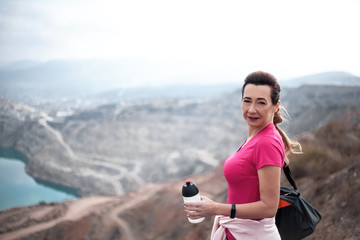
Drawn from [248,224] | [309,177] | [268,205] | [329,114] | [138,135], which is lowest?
[138,135]

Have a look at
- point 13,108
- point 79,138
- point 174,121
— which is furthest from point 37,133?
point 174,121

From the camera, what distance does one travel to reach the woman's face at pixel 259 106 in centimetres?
148

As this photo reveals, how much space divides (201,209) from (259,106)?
29.8 inches

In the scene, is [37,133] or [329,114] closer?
[329,114]

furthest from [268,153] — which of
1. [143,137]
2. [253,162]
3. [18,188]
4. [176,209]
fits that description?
[143,137]

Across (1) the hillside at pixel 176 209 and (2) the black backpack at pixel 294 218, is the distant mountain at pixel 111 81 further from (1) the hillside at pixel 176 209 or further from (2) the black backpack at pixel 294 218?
(2) the black backpack at pixel 294 218

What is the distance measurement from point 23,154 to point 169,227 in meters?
35.7

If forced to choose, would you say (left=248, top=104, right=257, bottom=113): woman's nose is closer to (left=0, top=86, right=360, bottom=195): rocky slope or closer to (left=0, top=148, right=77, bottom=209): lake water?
(left=0, top=148, right=77, bottom=209): lake water

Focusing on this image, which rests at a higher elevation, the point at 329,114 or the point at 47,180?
the point at 329,114

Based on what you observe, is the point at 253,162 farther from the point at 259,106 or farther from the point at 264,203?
the point at 259,106

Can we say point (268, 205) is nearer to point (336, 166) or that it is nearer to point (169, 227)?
point (336, 166)

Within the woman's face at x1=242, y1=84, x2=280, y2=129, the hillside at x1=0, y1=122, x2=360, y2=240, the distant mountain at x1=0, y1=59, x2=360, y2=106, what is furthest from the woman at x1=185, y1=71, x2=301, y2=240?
the distant mountain at x1=0, y1=59, x2=360, y2=106

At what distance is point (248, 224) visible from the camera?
1.46m

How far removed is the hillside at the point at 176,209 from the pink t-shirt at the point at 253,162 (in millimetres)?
2982
